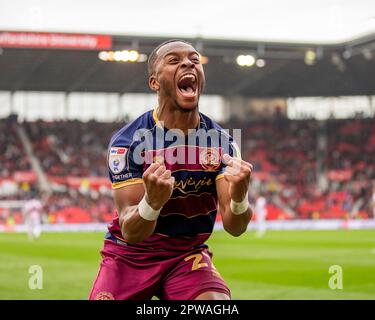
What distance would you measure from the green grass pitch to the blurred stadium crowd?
43.1ft

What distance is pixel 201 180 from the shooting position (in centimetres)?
508

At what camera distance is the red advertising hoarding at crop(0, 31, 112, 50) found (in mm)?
34812

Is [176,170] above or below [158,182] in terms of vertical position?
above

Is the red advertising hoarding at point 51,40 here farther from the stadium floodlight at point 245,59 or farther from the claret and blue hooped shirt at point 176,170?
the claret and blue hooped shirt at point 176,170

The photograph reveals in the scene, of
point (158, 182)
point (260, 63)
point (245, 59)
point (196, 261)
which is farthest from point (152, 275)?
point (260, 63)

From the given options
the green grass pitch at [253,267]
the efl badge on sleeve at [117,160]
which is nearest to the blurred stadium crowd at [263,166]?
the green grass pitch at [253,267]

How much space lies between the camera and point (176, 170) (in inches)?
197

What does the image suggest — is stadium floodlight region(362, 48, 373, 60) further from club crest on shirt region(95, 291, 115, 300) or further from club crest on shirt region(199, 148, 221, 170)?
club crest on shirt region(95, 291, 115, 300)

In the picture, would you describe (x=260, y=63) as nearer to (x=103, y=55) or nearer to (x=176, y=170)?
(x=103, y=55)

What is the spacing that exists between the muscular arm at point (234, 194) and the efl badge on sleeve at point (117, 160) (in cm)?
65

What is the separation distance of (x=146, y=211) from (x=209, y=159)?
718 mm

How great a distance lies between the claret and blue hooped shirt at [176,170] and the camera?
5.04 metres
